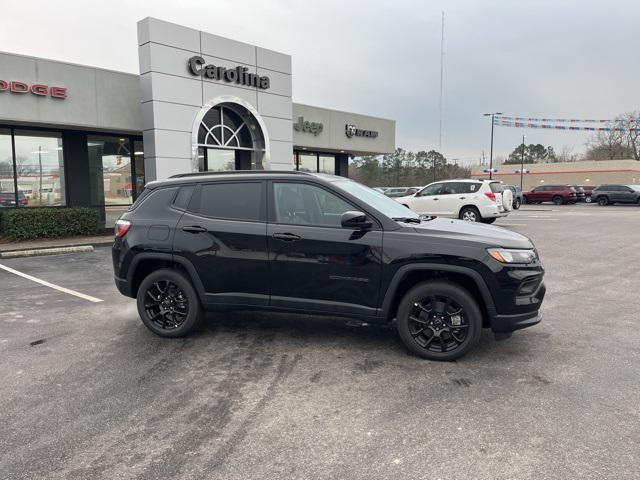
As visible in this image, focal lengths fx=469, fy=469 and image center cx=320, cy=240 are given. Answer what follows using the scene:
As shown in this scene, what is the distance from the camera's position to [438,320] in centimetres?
427

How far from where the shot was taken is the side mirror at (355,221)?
4273 millimetres

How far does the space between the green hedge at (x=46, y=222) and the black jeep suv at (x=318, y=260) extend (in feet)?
28.7

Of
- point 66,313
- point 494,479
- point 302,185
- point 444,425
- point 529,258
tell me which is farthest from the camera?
point 66,313

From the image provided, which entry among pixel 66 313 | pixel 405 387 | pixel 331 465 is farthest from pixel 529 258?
pixel 66 313

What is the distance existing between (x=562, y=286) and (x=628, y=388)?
3.91 meters

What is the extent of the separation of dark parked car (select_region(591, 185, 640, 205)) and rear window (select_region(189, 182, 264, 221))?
3671 cm

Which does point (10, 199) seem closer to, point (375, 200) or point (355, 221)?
point (375, 200)

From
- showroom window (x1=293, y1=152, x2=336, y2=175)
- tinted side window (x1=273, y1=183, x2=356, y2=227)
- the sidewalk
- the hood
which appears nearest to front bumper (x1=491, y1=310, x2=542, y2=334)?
the hood

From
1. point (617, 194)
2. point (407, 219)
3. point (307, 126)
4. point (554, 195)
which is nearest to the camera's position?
point (407, 219)

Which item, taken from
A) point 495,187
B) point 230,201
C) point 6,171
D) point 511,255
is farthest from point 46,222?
point 495,187

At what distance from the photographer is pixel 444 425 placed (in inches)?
125

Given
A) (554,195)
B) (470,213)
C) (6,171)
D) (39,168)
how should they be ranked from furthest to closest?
(554,195) → (470,213) → (39,168) → (6,171)

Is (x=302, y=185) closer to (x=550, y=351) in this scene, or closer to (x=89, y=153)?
(x=550, y=351)

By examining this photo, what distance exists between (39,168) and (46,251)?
13.8ft
